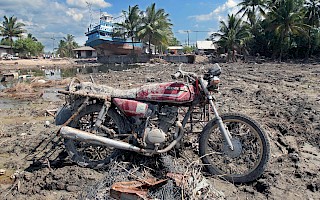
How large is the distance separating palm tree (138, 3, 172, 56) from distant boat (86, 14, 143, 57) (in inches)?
263

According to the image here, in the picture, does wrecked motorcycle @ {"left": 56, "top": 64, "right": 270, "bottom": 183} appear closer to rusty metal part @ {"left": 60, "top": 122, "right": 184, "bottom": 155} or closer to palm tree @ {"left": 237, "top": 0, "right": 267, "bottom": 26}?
rusty metal part @ {"left": 60, "top": 122, "right": 184, "bottom": 155}

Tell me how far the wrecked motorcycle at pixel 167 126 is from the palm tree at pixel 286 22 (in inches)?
1370

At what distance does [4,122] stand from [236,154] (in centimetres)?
655

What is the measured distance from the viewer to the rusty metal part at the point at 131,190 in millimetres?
2549

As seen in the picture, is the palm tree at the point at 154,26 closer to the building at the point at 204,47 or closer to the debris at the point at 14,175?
the building at the point at 204,47

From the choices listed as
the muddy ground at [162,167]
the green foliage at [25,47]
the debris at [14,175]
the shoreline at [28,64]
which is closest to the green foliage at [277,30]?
the shoreline at [28,64]

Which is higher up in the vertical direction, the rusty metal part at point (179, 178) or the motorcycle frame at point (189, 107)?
the motorcycle frame at point (189, 107)

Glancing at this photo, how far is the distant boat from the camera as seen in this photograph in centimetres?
5322

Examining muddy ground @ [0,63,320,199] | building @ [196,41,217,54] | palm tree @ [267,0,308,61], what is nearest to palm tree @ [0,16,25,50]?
building @ [196,41,217,54]

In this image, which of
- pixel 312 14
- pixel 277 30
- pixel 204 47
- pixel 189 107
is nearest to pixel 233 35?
pixel 277 30

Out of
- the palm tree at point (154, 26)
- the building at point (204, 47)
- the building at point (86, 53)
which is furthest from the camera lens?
the building at point (86, 53)

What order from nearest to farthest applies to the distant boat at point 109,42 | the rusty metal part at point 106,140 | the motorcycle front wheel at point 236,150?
the motorcycle front wheel at point 236,150, the rusty metal part at point 106,140, the distant boat at point 109,42

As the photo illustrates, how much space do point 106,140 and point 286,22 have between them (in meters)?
36.7

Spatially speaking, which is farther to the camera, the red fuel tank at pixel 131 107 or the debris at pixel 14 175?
the debris at pixel 14 175
